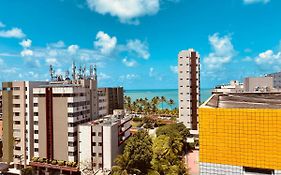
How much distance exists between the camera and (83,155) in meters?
53.0

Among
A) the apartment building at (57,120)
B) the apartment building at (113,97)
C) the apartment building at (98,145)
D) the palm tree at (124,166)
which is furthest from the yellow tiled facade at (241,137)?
the apartment building at (113,97)

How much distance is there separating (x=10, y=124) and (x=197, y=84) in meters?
54.3

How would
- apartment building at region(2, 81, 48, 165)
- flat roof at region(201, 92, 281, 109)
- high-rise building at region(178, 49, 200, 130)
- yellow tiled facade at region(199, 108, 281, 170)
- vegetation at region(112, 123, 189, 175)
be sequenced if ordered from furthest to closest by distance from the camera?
high-rise building at region(178, 49, 200, 130), apartment building at region(2, 81, 48, 165), vegetation at region(112, 123, 189, 175), flat roof at region(201, 92, 281, 109), yellow tiled facade at region(199, 108, 281, 170)

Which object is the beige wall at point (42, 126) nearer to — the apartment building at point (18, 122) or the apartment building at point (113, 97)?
the apartment building at point (18, 122)

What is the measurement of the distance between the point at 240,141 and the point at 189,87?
65.6 meters

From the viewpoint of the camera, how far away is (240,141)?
58.0 feet

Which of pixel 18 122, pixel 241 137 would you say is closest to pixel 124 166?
pixel 18 122

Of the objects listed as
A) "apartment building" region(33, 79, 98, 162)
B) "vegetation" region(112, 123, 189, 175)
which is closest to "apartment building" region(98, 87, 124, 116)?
"apartment building" region(33, 79, 98, 162)

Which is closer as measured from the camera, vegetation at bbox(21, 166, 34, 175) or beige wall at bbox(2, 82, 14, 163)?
vegetation at bbox(21, 166, 34, 175)

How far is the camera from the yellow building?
16.9 meters

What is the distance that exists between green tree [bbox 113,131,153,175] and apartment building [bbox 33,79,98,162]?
12.6 m

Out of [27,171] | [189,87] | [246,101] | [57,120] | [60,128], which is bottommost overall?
[27,171]

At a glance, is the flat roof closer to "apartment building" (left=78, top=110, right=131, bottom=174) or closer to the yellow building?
the yellow building

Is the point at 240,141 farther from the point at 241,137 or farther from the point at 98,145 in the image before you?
the point at 98,145
